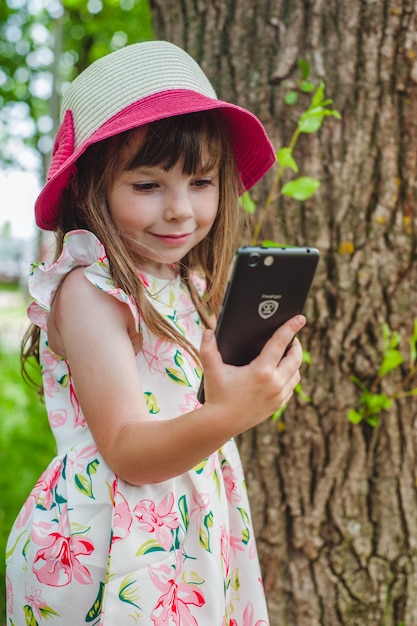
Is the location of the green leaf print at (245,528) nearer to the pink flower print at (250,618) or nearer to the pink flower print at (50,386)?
the pink flower print at (250,618)

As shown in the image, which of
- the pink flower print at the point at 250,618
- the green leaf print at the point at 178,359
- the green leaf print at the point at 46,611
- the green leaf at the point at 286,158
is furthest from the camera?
the green leaf at the point at 286,158

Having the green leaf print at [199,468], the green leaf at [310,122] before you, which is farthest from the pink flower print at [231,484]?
the green leaf at [310,122]

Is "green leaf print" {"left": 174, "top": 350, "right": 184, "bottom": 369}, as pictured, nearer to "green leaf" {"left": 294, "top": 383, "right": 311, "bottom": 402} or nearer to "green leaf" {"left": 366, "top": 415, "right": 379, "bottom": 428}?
"green leaf" {"left": 294, "top": 383, "right": 311, "bottom": 402}

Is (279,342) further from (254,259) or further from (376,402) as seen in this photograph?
(376,402)

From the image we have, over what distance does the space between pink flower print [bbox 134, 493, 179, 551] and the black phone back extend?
410mm

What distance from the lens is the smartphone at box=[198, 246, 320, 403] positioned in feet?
3.95

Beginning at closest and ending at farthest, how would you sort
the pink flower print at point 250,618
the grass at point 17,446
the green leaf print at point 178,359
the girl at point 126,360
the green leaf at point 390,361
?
1. the girl at point 126,360
2. the green leaf print at point 178,359
3. the pink flower print at point 250,618
4. the green leaf at point 390,361
5. the grass at point 17,446

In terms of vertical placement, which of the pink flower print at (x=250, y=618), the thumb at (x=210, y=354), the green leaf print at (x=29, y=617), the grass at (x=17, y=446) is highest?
the thumb at (x=210, y=354)

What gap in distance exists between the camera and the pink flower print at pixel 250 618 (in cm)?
175

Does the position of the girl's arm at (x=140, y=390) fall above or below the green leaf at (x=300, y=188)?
below

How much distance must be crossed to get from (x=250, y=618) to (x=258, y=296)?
95cm

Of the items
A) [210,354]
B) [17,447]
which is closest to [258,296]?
[210,354]

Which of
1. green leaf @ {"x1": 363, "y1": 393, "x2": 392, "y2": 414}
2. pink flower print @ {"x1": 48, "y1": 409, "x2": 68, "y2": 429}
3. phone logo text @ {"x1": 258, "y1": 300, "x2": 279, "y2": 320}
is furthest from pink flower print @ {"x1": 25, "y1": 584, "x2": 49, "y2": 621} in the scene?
green leaf @ {"x1": 363, "y1": 393, "x2": 392, "y2": 414}

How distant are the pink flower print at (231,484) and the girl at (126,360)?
0.20 ft
